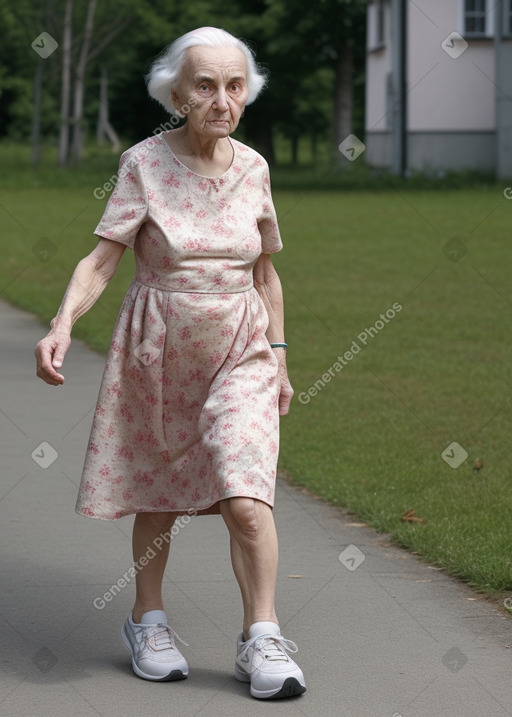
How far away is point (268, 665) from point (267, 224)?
1344mm

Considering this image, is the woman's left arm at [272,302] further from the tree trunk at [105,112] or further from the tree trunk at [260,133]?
the tree trunk at [105,112]

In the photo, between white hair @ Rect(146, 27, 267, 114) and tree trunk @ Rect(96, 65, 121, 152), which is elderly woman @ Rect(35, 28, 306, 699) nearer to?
white hair @ Rect(146, 27, 267, 114)

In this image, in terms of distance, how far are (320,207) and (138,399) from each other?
26770 mm

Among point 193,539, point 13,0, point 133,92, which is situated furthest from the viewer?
point 133,92

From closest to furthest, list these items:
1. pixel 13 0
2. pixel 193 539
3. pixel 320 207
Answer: pixel 193 539, pixel 320 207, pixel 13 0

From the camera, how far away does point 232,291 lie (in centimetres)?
429

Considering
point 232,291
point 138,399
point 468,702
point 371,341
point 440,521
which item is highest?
point 232,291

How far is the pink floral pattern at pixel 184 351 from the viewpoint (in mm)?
4180

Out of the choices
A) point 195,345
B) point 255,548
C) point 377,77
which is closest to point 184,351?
point 195,345

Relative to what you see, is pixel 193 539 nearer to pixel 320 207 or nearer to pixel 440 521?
pixel 440 521

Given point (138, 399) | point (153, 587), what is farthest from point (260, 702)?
point (138, 399)

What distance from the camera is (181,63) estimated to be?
414cm

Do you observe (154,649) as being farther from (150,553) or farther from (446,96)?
(446,96)

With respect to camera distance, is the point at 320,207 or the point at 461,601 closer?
the point at 461,601
